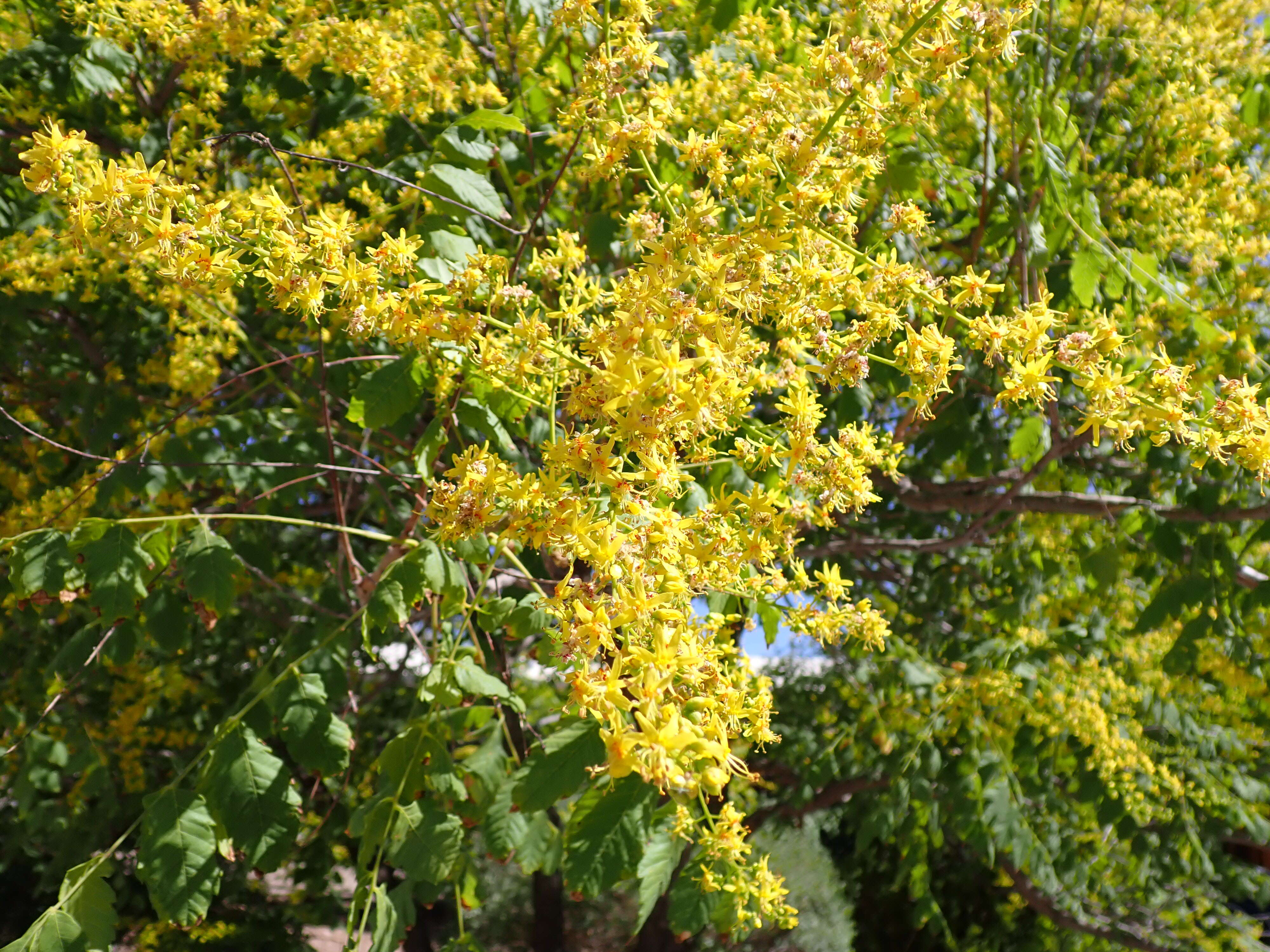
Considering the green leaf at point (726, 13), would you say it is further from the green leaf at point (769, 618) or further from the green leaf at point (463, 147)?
the green leaf at point (769, 618)

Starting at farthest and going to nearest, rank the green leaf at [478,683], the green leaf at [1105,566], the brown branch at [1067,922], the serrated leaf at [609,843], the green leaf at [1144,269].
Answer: the brown branch at [1067,922], the green leaf at [1105,566], the green leaf at [1144,269], the green leaf at [478,683], the serrated leaf at [609,843]

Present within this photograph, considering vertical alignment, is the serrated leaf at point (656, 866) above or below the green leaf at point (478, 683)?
below

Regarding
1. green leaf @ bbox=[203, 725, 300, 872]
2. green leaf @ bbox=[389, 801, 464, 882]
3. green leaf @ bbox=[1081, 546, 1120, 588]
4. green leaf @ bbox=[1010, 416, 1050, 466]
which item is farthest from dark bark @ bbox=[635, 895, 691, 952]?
green leaf @ bbox=[203, 725, 300, 872]

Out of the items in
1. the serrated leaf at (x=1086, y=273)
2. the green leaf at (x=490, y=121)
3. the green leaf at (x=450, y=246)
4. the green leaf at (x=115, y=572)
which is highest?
the serrated leaf at (x=1086, y=273)

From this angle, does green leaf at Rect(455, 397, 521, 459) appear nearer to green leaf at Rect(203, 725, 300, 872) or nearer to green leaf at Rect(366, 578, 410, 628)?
green leaf at Rect(366, 578, 410, 628)

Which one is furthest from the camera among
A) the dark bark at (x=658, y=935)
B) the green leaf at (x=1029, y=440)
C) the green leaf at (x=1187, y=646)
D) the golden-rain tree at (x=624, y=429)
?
the dark bark at (x=658, y=935)

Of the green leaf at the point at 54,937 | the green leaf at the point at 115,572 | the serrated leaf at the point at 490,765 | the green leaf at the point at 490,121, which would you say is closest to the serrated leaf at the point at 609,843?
the serrated leaf at the point at 490,765

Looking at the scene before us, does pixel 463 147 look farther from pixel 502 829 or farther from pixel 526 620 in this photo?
pixel 502 829

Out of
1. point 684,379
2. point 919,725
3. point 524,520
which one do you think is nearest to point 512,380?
point 524,520

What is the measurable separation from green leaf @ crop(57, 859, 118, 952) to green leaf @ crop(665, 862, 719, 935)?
3.77 feet

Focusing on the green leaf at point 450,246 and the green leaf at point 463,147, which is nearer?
the green leaf at point 450,246

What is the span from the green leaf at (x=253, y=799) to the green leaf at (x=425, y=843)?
8.4 inches

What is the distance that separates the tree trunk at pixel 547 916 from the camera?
24.9 feet

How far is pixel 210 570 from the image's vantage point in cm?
207
